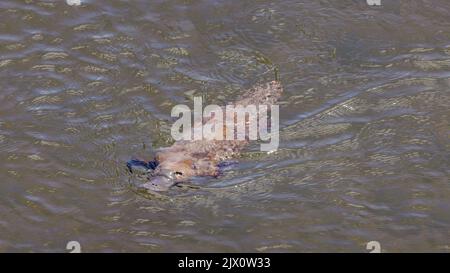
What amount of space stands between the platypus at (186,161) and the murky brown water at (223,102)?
111 mm

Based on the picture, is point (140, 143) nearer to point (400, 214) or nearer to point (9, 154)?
point (9, 154)

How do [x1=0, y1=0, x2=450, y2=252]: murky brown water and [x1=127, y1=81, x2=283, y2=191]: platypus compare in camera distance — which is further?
[x1=127, y1=81, x2=283, y2=191]: platypus

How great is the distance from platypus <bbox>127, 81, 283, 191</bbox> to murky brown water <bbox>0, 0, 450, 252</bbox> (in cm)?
11

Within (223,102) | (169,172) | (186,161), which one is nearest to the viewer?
(169,172)

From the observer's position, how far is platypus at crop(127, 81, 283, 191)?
5582 mm

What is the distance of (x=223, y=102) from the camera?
6.59 metres

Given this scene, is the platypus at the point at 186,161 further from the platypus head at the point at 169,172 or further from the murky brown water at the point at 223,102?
the murky brown water at the point at 223,102

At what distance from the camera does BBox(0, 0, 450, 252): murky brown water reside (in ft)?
17.4

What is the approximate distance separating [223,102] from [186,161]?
3.34ft

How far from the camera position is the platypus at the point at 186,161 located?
5.58 meters

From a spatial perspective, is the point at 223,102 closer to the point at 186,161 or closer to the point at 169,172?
the point at 186,161

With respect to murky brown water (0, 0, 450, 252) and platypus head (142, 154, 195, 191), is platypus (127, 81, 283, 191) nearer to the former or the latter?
platypus head (142, 154, 195, 191)

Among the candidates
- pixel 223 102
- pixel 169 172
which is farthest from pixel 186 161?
pixel 223 102

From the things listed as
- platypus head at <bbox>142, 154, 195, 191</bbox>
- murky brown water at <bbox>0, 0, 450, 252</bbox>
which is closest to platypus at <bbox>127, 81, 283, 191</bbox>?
platypus head at <bbox>142, 154, 195, 191</bbox>
